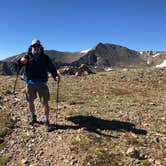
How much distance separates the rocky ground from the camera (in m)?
11.8

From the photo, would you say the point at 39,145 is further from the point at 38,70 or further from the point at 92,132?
the point at 38,70

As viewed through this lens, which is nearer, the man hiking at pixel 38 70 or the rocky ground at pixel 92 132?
the rocky ground at pixel 92 132

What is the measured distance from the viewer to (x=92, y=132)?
45.5 ft

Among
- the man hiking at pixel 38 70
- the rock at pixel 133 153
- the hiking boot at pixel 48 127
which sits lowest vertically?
the rock at pixel 133 153

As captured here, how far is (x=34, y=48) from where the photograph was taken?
45.3 ft

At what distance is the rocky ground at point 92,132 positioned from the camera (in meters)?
11.8

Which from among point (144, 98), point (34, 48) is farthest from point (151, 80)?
point (34, 48)

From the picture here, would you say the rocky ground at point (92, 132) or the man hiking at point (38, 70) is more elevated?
the man hiking at point (38, 70)

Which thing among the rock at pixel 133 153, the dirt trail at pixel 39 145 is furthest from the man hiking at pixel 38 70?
the rock at pixel 133 153

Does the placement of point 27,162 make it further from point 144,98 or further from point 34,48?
point 144,98

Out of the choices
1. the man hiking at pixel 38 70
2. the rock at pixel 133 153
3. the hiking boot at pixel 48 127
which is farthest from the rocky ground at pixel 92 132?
the man hiking at pixel 38 70

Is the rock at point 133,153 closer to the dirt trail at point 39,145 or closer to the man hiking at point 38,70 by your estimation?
the dirt trail at point 39,145

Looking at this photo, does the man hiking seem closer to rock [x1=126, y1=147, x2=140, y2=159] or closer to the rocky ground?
the rocky ground

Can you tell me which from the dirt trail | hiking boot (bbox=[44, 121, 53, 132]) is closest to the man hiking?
hiking boot (bbox=[44, 121, 53, 132])
